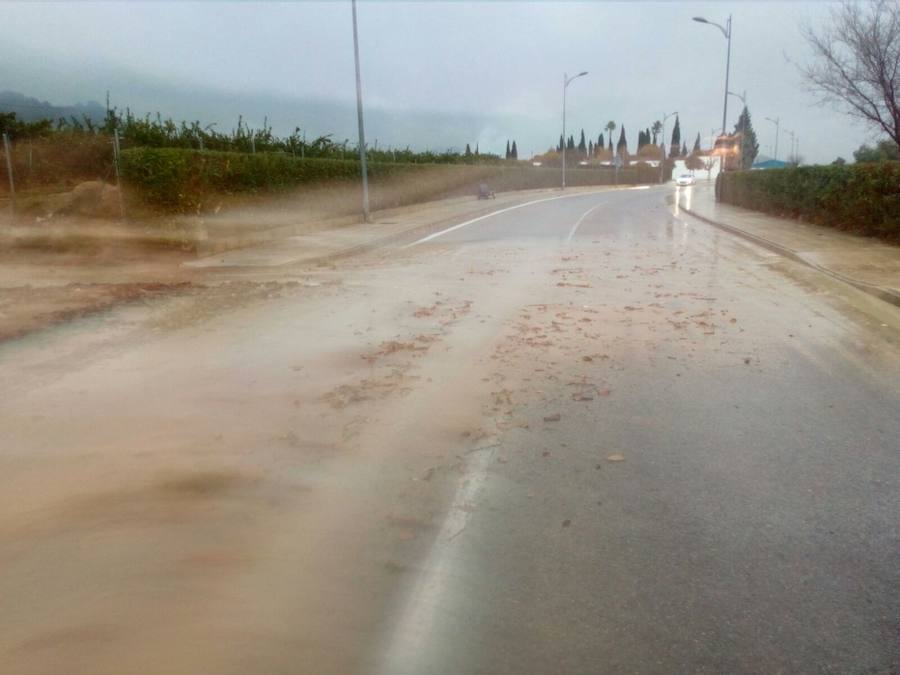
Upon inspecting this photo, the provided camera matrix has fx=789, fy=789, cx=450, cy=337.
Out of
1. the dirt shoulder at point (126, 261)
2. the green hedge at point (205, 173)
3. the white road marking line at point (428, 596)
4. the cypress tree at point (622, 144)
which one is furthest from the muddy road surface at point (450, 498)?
the cypress tree at point (622, 144)

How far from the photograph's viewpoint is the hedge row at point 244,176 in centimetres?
1712

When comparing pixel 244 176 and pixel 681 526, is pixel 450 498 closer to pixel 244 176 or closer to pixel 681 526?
pixel 681 526

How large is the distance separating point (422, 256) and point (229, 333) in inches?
356

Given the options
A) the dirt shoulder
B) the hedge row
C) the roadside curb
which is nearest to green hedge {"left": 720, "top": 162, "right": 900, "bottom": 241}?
the roadside curb

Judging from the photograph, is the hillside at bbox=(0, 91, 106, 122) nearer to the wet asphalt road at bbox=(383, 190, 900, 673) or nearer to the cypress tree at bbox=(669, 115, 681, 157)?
the wet asphalt road at bbox=(383, 190, 900, 673)

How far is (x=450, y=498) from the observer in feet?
14.8

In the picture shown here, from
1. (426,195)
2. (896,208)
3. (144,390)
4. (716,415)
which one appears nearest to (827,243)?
(896,208)

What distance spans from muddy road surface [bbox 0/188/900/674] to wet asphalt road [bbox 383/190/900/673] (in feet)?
0.06

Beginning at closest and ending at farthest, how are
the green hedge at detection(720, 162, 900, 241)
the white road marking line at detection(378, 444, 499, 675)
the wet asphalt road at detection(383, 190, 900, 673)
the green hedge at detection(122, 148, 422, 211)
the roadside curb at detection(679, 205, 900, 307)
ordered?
the white road marking line at detection(378, 444, 499, 675) → the wet asphalt road at detection(383, 190, 900, 673) → the roadside curb at detection(679, 205, 900, 307) → the green hedge at detection(122, 148, 422, 211) → the green hedge at detection(720, 162, 900, 241)

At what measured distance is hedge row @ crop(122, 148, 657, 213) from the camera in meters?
17.1

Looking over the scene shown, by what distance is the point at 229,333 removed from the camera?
9.05 meters

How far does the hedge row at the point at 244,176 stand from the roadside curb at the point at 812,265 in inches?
526

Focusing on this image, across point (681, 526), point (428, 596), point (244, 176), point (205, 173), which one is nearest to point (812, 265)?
point (681, 526)

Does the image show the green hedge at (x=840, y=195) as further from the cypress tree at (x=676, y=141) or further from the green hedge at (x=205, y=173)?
the cypress tree at (x=676, y=141)
